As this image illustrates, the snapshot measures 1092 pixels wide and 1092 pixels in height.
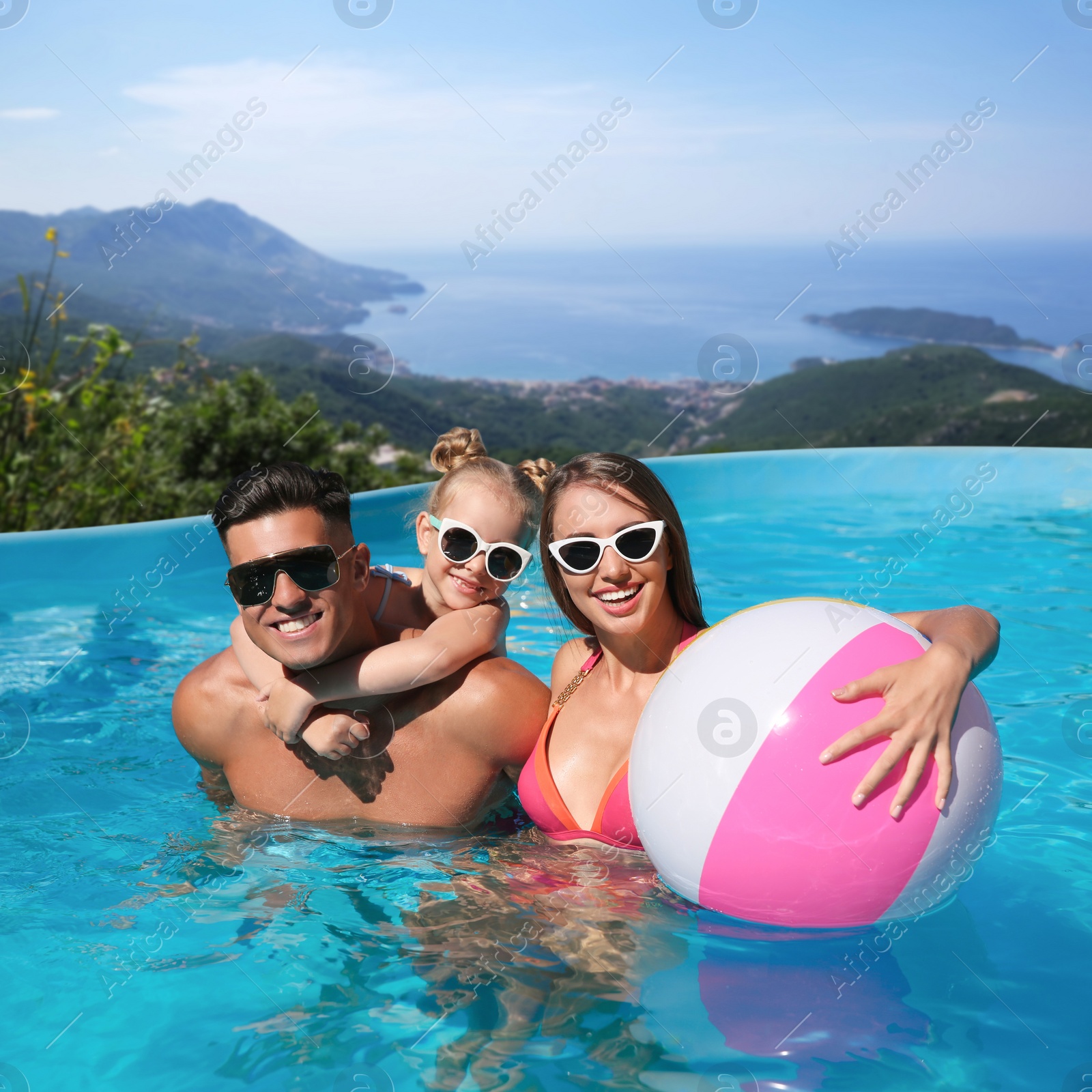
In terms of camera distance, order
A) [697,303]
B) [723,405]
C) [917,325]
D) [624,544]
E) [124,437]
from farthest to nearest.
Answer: [697,303] < [917,325] < [723,405] < [124,437] < [624,544]

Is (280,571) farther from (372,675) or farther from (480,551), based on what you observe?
(480,551)

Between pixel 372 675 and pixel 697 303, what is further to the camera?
pixel 697 303

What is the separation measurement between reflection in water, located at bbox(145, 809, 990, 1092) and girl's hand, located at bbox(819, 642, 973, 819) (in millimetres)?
734

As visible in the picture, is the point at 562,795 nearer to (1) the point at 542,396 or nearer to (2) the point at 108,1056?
(2) the point at 108,1056

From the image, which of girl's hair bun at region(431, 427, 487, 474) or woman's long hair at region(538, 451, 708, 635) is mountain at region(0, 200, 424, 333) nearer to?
girl's hair bun at region(431, 427, 487, 474)

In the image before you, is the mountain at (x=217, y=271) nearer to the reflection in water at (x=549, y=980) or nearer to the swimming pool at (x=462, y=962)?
the swimming pool at (x=462, y=962)

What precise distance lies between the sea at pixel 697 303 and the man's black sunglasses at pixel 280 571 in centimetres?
2370

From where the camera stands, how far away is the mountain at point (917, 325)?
96.8 feet

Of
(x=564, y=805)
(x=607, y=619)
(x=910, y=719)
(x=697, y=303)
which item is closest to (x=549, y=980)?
(x=564, y=805)

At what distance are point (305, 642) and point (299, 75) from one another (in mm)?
29144

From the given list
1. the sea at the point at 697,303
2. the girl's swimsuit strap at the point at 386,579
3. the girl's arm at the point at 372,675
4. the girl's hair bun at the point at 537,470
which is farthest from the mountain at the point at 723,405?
the girl's arm at the point at 372,675

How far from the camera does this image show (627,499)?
2.93 meters

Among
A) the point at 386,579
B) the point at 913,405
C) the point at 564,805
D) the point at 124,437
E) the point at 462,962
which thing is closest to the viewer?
the point at 462,962

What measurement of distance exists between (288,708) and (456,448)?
1.43 m
